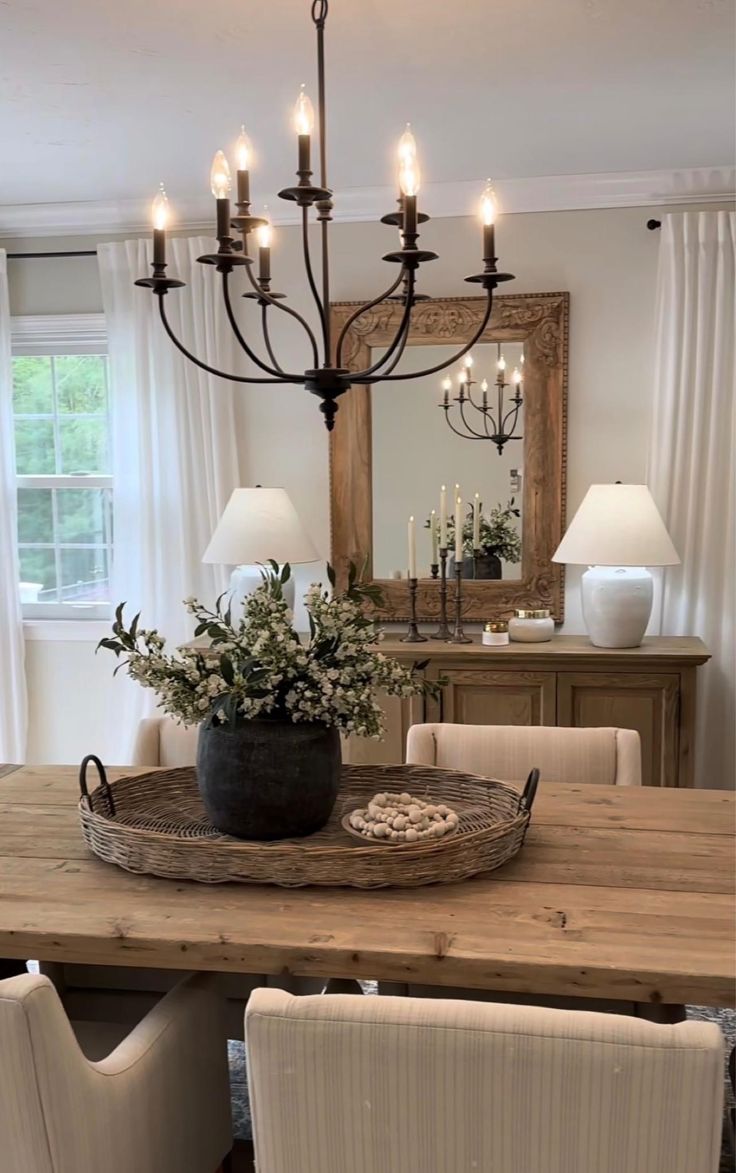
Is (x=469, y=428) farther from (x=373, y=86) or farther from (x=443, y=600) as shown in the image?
(x=373, y=86)

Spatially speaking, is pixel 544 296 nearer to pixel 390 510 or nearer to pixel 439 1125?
pixel 390 510

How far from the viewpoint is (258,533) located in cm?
364

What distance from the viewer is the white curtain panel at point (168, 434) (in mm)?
4051

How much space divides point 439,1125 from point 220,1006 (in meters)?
0.72

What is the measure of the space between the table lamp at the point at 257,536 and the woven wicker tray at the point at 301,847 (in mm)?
1658

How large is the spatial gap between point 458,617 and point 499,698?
15.5 inches

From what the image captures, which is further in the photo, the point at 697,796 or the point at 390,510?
the point at 390,510

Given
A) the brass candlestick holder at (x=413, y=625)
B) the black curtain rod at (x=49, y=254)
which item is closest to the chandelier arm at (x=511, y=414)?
the brass candlestick holder at (x=413, y=625)

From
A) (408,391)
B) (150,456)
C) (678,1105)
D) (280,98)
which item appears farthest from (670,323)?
(678,1105)

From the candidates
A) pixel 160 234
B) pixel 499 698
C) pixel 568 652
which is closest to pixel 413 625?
pixel 499 698

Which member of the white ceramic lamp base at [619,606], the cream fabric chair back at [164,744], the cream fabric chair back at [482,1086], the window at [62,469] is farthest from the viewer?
the window at [62,469]

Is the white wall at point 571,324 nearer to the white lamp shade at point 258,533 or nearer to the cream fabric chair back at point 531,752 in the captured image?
the white lamp shade at point 258,533

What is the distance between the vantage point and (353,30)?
2453 millimetres

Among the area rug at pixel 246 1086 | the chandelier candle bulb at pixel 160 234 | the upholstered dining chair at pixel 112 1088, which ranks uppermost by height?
the chandelier candle bulb at pixel 160 234
